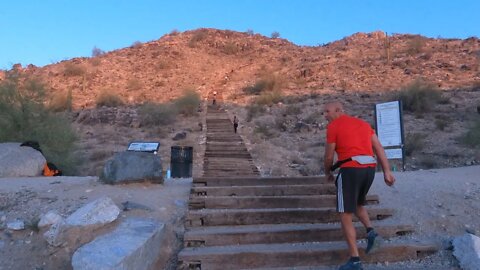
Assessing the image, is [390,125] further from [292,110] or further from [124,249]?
[292,110]

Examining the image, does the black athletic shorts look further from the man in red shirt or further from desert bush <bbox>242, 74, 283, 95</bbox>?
desert bush <bbox>242, 74, 283, 95</bbox>

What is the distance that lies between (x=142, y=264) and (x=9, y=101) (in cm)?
1194

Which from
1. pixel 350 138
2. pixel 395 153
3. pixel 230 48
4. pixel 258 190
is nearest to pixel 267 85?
pixel 230 48

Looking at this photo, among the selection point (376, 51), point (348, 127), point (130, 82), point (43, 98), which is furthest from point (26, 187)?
point (376, 51)

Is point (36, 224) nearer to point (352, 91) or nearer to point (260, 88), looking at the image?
point (352, 91)

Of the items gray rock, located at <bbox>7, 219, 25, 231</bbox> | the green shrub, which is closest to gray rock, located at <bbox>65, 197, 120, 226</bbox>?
gray rock, located at <bbox>7, 219, 25, 231</bbox>

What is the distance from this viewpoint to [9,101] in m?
15.3

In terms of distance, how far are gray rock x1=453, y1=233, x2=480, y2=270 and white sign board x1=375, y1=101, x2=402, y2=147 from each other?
547cm

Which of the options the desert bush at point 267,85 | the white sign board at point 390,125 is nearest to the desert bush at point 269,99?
the desert bush at point 267,85

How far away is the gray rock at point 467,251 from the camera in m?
5.10

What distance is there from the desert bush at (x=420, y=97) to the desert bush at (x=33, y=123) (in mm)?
17597

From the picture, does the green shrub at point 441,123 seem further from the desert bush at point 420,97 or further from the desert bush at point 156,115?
the desert bush at point 156,115

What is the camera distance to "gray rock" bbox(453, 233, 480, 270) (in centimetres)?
510

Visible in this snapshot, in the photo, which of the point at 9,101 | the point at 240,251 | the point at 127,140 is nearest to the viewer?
the point at 240,251
